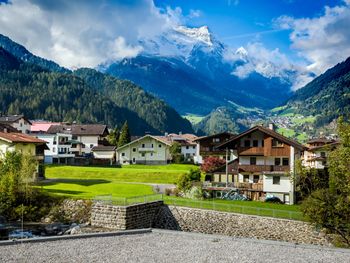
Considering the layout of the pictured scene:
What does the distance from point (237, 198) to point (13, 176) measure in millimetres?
26108

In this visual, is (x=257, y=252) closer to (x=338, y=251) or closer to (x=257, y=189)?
(x=338, y=251)

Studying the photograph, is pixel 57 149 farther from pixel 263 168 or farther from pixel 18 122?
pixel 263 168

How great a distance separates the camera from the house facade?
102 meters

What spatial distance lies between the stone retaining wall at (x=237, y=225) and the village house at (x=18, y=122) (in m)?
92.8

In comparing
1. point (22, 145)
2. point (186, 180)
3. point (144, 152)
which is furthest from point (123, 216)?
point (144, 152)

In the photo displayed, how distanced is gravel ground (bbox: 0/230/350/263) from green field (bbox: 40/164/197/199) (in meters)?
19.6

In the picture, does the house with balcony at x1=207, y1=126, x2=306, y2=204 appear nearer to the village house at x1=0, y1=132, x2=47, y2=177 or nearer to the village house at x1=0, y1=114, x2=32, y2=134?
the village house at x1=0, y1=132, x2=47, y2=177

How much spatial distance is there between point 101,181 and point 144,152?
37.4m

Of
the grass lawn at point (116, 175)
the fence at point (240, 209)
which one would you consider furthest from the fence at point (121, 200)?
the grass lawn at point (116, 175)

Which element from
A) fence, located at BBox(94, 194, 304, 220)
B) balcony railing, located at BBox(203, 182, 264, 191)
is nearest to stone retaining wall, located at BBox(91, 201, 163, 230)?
fence, located at BBox(94, 194, 304, 220)

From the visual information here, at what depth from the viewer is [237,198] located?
5031 cm

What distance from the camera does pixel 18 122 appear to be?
4931 inches

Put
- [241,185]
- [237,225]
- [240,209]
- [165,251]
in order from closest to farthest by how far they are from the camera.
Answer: [165,251], [237,225], [240,209], [241,185]

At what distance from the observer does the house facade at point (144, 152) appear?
10200cm
